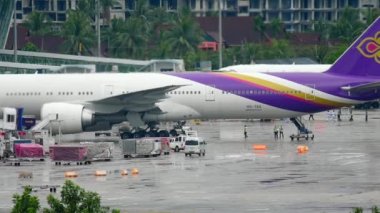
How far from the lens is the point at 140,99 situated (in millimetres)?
79875

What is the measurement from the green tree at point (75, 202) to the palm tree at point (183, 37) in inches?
5276

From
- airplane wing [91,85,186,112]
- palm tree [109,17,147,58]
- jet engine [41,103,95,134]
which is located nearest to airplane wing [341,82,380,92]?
airplane wing [91,85,186,112]

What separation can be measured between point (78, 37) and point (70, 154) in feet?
338

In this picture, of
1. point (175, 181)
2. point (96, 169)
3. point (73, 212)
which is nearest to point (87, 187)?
point (175, 181)

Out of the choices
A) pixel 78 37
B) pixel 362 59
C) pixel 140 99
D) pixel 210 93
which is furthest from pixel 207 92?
pixel 78 37

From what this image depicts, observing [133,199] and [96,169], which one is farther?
[96,169]

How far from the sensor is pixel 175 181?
57.2 m

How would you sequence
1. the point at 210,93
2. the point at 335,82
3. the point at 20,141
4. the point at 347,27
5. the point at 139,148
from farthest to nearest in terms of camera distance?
the point at 347,27 < the point at 210,93 < the point at 335,82 < the point at 20,141 < the point at 139,148

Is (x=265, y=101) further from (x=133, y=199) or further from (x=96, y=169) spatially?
(x=133, y=199)

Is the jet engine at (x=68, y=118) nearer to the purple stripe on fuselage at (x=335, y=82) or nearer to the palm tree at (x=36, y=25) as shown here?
the purple stripe on fuselage at (x=335, y=82)

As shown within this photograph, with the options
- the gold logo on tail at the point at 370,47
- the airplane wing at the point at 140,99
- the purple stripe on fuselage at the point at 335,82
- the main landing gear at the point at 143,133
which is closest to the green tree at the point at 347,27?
the gold logo on tail at the point at 370,47

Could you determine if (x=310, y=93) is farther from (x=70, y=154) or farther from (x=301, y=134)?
(x=70, y=154)

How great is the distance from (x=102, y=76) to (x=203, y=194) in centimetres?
3267

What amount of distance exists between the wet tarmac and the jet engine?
5.78 meters
